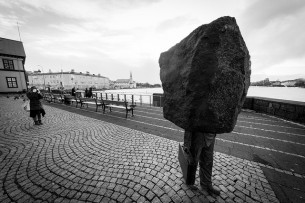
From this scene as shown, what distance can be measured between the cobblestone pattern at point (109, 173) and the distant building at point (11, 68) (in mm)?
32943

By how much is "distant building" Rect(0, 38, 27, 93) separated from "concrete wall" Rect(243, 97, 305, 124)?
129 ft

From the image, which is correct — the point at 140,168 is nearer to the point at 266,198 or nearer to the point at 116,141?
the point at 116,141

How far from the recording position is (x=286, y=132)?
570 centimetres

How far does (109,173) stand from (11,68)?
3883 centimetres

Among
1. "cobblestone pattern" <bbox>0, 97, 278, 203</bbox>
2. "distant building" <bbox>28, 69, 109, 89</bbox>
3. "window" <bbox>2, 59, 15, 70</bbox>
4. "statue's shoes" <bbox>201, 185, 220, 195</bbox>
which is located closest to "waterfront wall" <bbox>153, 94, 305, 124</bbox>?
"cobblestone pattern" <bbox>0, 97, 278, 203</bbox>

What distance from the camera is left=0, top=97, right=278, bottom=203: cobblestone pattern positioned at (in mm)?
2352

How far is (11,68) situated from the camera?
2769 centimetres

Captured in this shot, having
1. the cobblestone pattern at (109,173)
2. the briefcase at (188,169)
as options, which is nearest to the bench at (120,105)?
the cobblestone pattern at (109,173)

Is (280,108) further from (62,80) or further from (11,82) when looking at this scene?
(62,80)

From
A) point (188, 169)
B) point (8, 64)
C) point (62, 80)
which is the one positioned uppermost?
point (8, 64)

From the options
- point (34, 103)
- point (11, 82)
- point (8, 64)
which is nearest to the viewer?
point (34, 103)

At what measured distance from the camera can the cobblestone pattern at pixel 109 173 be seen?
7.72 feet

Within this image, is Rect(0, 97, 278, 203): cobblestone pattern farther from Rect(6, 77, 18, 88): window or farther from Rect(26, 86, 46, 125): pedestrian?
Rect(6, 77, 18, 88): window

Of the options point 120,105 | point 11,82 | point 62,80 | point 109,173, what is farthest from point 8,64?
point 62,80
